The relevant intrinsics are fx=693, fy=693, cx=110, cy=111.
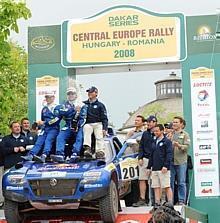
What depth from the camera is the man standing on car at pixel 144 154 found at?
474 inches

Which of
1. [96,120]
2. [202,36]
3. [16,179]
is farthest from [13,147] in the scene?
[202,36]

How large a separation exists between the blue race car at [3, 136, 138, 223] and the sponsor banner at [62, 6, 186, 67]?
525 cm

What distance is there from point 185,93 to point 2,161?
4974mm

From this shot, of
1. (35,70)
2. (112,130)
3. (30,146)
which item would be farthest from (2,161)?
(35,70)

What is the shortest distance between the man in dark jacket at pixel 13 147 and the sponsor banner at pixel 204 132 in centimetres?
445

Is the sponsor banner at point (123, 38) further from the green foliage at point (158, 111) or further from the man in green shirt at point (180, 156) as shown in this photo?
the green foliage at point (158, 111)

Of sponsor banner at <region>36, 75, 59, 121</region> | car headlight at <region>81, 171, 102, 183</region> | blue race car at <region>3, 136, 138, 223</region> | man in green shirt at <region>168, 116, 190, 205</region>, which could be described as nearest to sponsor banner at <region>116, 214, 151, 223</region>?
blue race car at <region>3, 136, 138, 223</region>

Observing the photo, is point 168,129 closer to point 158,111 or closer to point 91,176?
point 91,176

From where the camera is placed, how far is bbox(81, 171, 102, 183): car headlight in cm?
1034

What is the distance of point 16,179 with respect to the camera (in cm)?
1059

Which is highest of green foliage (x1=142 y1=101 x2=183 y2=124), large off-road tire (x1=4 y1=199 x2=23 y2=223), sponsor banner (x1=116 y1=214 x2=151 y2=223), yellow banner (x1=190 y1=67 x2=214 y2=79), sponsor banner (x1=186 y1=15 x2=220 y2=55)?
sponsor banner (x1=186 y1=15 x2=220 y2=55)

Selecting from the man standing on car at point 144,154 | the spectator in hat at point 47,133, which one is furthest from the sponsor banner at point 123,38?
the spectator in hat at point 47,133

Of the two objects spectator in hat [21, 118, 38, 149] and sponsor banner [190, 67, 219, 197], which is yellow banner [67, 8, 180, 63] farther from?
spectator in hat [21, 118, 38, 149]

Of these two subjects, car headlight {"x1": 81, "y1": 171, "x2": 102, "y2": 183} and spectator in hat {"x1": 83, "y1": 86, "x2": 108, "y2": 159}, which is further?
spectator in hat {"x1": 83, "y1": 86, "x2": 108, "y2": 159}
